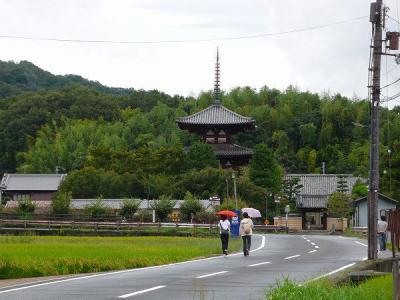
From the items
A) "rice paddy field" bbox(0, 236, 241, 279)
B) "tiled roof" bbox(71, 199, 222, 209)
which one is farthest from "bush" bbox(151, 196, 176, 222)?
"rice paddy field" bbox(0, 236, 241, 279)

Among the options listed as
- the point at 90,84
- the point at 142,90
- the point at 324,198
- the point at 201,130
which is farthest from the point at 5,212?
the point at 90,84

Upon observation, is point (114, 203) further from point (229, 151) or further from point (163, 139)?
point (163, 139)

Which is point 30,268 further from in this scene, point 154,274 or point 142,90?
point 142,90

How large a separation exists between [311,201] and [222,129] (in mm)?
10798

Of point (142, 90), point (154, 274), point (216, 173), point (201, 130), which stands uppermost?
point (142, 90)

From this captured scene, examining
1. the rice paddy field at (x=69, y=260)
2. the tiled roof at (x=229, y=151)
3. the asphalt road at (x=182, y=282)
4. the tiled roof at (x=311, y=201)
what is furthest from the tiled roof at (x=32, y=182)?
the asphalt road at (x=182, y=282)

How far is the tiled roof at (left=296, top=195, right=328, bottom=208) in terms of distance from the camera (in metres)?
74.8

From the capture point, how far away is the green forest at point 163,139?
220 ft

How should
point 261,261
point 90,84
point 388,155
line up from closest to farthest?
point 261,261, point 388,155, point 90,84

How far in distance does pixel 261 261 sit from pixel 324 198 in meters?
55.3

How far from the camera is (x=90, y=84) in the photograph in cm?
17112

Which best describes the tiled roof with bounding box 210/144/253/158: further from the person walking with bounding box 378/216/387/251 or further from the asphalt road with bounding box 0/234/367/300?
the asphalt road with bounding box 0/234/367/300

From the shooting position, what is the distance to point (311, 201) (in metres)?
76.0

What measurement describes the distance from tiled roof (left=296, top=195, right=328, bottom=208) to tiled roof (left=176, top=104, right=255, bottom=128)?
843 centimetres
